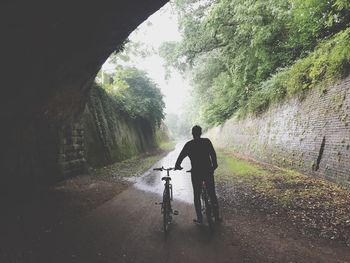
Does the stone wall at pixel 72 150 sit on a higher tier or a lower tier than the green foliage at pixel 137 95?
lower

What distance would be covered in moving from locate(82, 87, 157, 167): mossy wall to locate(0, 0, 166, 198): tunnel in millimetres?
3127

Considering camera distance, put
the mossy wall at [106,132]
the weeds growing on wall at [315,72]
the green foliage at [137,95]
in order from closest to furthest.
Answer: the weeds growing on wall at [315,72]
the mossy wall at [106,132]
the green foliage at [137,95]

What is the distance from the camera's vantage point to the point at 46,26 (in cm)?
588

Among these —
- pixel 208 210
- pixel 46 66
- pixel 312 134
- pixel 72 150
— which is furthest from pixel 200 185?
pixel 72 150

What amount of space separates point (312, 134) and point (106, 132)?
10.7 metres

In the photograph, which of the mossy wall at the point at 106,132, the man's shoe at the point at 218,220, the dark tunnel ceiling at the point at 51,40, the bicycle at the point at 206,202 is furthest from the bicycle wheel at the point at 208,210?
the mossy wall at the point at 106,132

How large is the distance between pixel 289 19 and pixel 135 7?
1039 centimetres

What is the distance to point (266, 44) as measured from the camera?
1588 cm

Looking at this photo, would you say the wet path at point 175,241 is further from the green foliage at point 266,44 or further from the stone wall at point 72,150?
the green foliage at point 266,44

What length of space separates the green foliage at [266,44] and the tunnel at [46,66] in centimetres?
676

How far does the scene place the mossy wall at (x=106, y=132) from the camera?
47.9 feet

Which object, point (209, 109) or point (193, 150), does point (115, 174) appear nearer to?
point (193, 150)

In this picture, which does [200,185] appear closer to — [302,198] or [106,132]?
[302,198]

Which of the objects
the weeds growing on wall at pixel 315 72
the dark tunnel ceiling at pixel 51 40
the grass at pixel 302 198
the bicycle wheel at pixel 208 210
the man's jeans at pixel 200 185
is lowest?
the grass at pixel 302 198
